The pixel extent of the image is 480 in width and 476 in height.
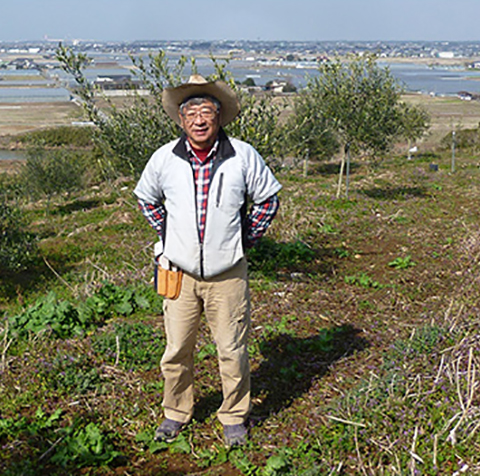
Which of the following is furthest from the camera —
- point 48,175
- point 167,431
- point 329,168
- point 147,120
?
point 329,168

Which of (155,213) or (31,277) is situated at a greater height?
(155,213)

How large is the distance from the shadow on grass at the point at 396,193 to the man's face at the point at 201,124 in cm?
1434

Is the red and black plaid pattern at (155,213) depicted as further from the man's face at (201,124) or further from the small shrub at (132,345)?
the small shrub at (132,345)

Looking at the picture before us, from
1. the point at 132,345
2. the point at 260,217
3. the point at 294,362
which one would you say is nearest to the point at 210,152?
the point at 260,217

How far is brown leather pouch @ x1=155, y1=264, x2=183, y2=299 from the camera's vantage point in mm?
4902

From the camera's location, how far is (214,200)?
472 cm

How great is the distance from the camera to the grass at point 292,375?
16.6 feet

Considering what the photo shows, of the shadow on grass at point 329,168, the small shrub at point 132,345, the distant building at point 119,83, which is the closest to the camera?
the small shrub at point 132,345

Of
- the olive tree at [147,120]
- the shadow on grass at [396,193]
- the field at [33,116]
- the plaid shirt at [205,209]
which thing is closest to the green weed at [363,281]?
the olive tree at [147,120]

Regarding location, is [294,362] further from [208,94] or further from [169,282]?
[208,94]

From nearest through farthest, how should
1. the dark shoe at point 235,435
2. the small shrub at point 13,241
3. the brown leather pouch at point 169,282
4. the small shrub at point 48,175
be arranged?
the brown leather pouch at point 169,282 < the dark shoe at point 235,435 < the small shrub at point 13,241 < the small shrub at point 48,175

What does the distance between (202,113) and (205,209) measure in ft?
2.32

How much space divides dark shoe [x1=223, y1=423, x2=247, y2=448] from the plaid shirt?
1.53 meters

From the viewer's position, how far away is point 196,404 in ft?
19.5
